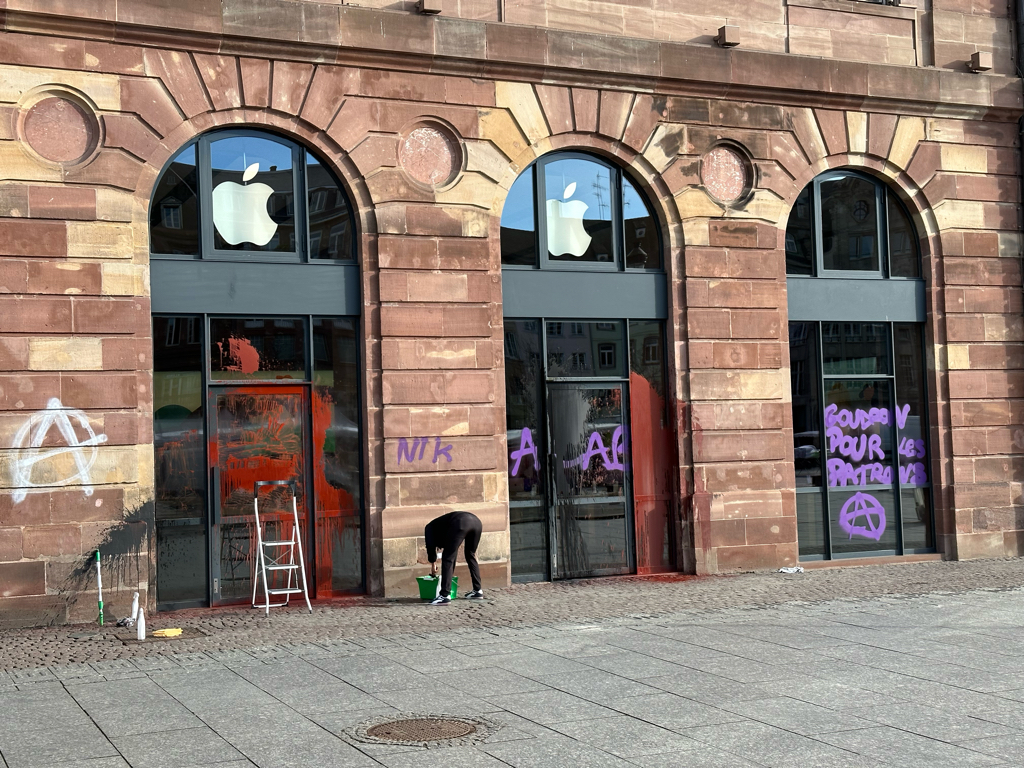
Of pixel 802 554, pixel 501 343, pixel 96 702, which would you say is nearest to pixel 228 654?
pixel 96 702

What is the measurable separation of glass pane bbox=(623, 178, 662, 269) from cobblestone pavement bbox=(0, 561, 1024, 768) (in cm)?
430

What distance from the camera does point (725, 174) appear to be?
14852 millimetres

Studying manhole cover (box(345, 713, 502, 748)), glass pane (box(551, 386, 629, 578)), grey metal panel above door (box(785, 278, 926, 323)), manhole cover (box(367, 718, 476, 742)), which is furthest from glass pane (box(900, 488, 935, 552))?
manhole cover (box(367, 718, 476, 742))

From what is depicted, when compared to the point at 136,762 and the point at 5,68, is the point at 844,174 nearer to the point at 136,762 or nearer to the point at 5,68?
the point at 5,68

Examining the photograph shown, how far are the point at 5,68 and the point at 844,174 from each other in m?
10.3

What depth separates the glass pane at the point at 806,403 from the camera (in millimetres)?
15109

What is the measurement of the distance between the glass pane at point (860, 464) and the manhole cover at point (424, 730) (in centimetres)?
925

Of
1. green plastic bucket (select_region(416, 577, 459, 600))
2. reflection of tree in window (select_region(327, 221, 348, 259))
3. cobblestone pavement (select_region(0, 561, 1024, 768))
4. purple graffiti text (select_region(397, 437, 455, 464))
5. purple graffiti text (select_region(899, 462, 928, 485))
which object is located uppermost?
reflection of tree in window (select_region(327, 221, 348, 259))

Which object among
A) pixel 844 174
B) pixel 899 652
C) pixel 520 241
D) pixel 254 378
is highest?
pixel 844 174

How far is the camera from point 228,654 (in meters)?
9.62

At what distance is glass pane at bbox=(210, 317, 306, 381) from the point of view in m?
12.4

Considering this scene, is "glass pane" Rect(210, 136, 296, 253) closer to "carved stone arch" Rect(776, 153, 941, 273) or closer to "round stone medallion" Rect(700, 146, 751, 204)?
"round stone medallion" Rect(700, 146, 751, 204)

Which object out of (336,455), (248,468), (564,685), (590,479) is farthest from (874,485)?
(564,685)

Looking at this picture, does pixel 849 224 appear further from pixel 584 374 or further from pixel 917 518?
pixel 584 374
